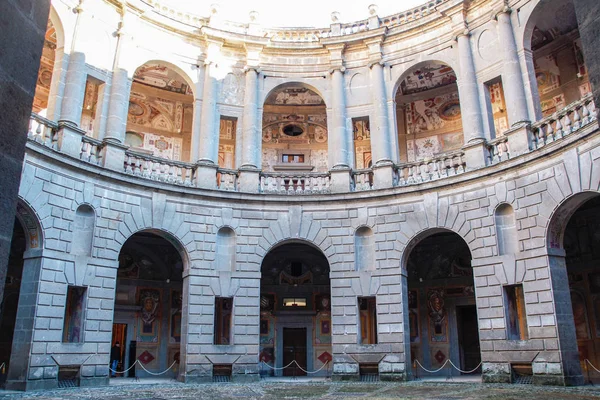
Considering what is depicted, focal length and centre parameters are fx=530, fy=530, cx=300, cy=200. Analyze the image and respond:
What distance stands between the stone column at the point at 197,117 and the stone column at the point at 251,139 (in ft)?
5.48

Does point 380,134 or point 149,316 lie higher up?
point 380,134

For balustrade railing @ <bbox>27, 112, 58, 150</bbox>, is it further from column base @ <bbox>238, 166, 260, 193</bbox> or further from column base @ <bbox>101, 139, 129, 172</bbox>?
column base @ <bbox>238, 166, 260, 193</bbox>

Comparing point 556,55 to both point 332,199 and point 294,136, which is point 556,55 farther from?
point 294,136

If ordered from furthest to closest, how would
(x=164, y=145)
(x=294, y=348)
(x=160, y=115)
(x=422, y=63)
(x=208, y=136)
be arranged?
(x=160, y=115), (x=164, y=145), (x=294, y=348), (x=422, y=63), (x=208, y=136)

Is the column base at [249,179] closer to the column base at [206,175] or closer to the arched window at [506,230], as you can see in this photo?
the column base at [206,175]

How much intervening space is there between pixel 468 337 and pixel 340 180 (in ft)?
26.5

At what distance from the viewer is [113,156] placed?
17.3 meters

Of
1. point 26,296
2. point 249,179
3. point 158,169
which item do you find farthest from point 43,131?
point 249,179

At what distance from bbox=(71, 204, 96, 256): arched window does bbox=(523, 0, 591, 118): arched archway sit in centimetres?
1474

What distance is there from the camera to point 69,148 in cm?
1608

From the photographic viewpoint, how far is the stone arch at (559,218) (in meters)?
14.5

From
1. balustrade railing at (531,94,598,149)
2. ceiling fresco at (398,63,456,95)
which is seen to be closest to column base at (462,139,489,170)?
balustrade railing at (531,94,598,149)

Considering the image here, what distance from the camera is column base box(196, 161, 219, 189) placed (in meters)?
18.8

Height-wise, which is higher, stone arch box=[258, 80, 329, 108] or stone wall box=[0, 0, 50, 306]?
stone arch box=[258, 80, 329, 108]
